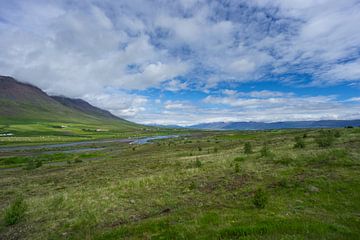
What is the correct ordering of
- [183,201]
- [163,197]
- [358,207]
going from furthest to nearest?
[163,197], [183,201], [358,207]

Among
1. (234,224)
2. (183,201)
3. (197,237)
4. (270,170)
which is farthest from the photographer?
(270,170)

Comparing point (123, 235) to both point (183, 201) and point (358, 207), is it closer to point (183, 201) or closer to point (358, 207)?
point (183, 201)

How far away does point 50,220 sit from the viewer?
38.4 ft

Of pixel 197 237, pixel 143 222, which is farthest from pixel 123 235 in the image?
pixel 197 237

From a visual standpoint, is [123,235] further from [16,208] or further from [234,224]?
[16,208]

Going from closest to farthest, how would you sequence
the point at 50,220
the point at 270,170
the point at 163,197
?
the point at 50,220 < the point at 163,197 < the point at 270,170

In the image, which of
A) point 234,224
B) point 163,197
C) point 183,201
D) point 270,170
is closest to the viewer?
point 234,224

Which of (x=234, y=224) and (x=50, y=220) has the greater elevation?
(x=234, y=224)

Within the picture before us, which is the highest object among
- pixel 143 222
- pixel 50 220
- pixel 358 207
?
pixel 358 207

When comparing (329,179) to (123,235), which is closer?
(123,235)

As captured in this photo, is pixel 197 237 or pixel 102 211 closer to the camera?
pixel 197 237

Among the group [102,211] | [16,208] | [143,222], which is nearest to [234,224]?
[143,222]

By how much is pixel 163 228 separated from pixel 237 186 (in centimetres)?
733

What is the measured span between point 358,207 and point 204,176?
10868 millimetres
